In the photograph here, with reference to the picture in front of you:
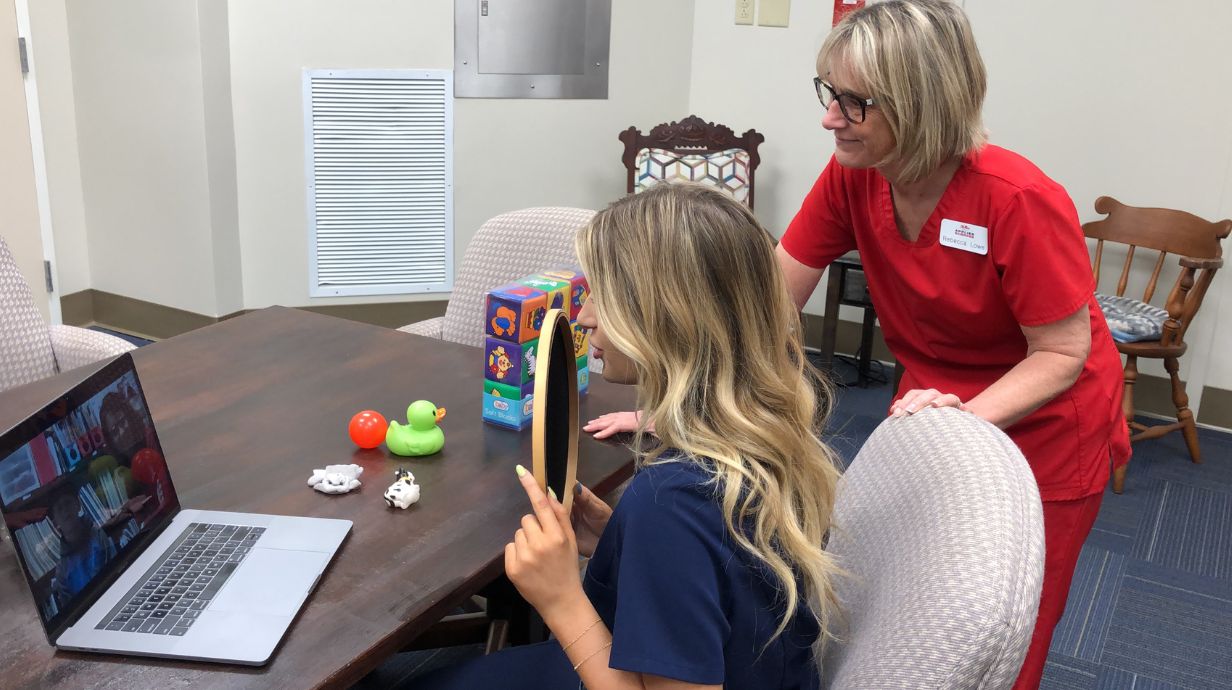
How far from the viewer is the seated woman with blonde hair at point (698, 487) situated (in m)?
0.96

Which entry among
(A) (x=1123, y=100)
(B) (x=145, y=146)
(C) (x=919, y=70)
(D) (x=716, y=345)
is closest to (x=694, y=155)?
(A) (x=1123, y=100)

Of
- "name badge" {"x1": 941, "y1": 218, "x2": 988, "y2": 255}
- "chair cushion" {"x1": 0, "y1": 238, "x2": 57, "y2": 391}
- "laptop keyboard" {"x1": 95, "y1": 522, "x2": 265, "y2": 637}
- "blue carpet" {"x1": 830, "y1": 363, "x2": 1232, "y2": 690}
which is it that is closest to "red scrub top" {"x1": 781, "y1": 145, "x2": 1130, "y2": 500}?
"name badge" {"x1": 941, "y1": 218, "x2": 988, "y2": 255}

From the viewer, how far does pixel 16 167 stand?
149 inches

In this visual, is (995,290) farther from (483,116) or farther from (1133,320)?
(483,116)

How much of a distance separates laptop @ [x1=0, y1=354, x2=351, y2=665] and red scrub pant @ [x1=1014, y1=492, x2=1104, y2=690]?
0.97 m

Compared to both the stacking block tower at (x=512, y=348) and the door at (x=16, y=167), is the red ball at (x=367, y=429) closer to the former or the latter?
the stacking block tower at (x=512, y=348)

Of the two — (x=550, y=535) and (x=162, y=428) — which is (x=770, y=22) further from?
(x=550, y=535)

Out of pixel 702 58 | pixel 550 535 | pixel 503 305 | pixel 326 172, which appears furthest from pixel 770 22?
pixel 550 535

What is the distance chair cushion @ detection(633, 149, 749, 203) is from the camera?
4027 millimetres

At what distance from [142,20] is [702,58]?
2.23 m

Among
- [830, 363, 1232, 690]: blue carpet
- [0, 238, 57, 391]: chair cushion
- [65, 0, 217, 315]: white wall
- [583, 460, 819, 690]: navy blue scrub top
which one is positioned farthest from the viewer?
[65, 0, 217, 315]: white wall

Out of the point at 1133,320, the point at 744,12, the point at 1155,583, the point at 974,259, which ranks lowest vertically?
the point at 1155,583

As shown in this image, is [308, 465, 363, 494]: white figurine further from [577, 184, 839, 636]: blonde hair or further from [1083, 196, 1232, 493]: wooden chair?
[1083, 196, 1232, 493]: wooden chair

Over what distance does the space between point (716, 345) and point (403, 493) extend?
0.49 metres
